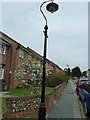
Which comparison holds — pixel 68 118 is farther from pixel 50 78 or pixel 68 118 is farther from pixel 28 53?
pixel 28 53

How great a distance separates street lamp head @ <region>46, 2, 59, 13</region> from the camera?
8991 mm

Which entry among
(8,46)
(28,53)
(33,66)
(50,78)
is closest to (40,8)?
(33,66)

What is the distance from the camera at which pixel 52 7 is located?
29.7 feet

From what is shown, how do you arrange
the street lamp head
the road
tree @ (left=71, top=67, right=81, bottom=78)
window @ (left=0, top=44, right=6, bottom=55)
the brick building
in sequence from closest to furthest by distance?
the street lamp head < the road < window @ (left=0, top=44, right=6, bottom=55) < the brick building < tree @ (left=71, top=67, right=81, bottom=78)

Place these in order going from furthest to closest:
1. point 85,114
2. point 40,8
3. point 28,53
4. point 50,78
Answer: point 28,53, point 50,78, point 85,114, point 40,8

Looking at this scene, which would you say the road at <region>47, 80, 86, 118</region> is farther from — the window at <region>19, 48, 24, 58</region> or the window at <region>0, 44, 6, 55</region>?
the window at <region>19, 48, 24, 58</region>

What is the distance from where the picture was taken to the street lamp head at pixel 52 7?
8991 millimetres

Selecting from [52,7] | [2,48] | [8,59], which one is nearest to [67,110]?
[52,7]

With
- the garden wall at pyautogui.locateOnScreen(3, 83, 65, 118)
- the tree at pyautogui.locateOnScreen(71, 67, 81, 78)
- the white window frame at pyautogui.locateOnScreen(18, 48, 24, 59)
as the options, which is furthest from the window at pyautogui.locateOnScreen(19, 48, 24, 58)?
the tree at pyautogui.locateOnScreen(71, 67, 81, 78)

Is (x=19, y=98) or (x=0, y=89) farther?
(x=0, y=89)

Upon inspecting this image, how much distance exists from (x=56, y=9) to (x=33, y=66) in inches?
312

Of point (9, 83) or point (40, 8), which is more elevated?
point (40, 8)

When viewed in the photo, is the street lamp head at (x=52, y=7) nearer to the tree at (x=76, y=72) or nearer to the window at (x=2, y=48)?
the window at (x=2, y=48)

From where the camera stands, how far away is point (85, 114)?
1289 cm
